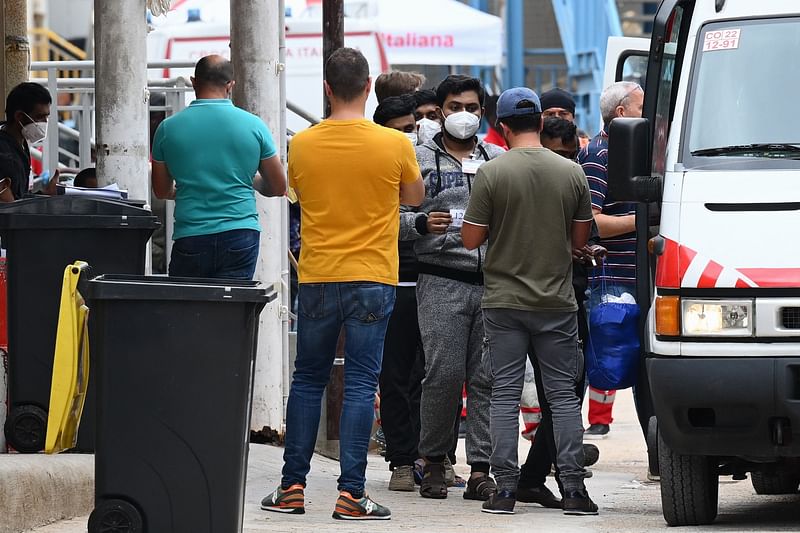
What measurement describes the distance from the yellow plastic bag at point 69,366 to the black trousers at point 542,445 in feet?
6.49

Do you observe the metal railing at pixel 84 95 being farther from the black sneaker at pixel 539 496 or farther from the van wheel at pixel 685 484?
the van wheel at pixel 685 484

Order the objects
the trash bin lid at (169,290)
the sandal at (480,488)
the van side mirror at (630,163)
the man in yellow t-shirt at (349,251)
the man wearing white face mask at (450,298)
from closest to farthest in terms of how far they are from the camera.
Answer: the trash bin lid at (169,290)
the van side mirror at (630,163)
the man in yellow t-shirt at (349,251)
the man wearing white face mask at (450,298)
the sandal at (480,488)

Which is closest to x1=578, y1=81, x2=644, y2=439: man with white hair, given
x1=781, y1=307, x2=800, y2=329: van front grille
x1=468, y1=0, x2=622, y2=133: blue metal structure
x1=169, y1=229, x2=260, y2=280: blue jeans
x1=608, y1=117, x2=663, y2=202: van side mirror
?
x1=608, y1=117, x2=663, y2=202: van side mirror

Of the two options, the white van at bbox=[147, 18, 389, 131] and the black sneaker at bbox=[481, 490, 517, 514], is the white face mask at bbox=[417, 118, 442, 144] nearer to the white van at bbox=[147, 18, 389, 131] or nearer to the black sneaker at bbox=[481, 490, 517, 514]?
the black sneaker at bbox=[481, 490, 517, 514]

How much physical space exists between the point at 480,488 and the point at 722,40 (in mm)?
2338

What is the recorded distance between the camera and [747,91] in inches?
271

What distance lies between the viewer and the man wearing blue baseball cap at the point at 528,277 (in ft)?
23.4

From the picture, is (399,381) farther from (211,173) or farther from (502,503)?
(211,173)

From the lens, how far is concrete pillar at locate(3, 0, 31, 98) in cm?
1198

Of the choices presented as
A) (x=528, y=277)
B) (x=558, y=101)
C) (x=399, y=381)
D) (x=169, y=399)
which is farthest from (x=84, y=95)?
(x=169, y=399)

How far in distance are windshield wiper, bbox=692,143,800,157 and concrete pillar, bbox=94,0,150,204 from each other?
2.86 metres

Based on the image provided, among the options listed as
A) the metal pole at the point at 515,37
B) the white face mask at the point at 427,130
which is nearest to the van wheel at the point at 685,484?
the white face mask at the point at 427,130

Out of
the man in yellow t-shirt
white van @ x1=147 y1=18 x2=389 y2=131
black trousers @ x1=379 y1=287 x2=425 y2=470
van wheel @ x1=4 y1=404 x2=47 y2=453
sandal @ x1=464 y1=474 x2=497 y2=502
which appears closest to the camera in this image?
the man in yellow t-shirt

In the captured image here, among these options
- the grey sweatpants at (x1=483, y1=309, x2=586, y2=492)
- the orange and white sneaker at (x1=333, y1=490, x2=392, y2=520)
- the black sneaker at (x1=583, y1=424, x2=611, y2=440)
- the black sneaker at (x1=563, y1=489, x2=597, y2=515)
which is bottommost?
the black sneaker at (x1=583, y1=424, x2=611, y2=440)
